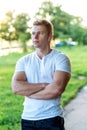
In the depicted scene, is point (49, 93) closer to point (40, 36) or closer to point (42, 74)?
point (42, 74)

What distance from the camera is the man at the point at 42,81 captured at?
2557mm

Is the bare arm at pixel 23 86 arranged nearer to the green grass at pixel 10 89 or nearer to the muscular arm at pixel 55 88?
the muscular arm at pixel 55 88

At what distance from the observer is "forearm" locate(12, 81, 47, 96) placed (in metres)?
2.59

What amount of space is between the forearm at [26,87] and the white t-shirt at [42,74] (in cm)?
3

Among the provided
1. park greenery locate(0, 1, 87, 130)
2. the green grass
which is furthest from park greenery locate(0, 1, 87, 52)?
the green grass

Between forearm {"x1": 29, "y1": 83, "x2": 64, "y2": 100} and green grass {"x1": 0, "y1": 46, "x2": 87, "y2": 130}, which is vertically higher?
forearm {"x1": 29, "y1": 83, "x2": 64, "y2": 100}

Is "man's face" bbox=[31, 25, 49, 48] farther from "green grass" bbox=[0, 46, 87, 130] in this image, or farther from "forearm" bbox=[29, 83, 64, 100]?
"green grass" bbox=[0, 46, 87, 130]

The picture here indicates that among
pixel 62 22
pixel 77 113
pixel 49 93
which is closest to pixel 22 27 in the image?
pixel 62 22

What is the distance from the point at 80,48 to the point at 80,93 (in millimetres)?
5895

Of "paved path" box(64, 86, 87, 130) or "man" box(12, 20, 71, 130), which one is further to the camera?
"paved path" box(64, 86, 87, 130)

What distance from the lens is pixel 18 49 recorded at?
38.4ft

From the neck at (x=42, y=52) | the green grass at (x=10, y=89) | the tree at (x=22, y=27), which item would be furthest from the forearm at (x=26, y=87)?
the tree at (x=22, y=27)

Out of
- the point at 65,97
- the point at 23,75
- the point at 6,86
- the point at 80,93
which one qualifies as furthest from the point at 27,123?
the point at 6,86

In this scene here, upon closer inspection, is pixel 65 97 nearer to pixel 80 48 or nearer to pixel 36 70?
pixel 36 70
